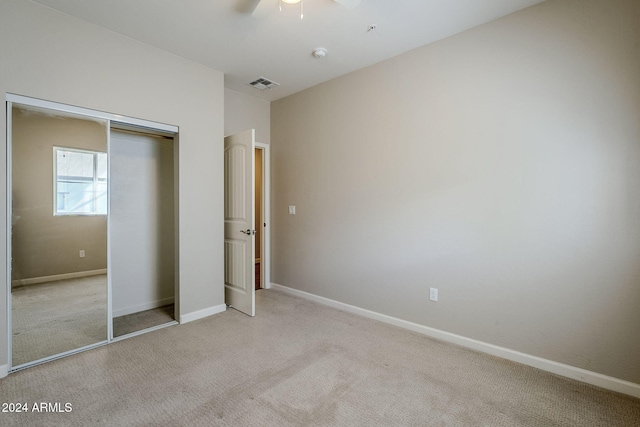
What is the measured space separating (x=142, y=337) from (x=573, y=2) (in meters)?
4.50

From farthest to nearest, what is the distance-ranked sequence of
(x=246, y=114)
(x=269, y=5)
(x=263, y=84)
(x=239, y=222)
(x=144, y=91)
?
(x=246, y=114), (x=263, y=84), (x=239, y=222), (x=144, y=91), (x=269, y=5)

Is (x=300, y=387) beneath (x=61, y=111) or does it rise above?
beneath

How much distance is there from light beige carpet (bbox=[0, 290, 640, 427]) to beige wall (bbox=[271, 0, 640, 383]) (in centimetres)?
39

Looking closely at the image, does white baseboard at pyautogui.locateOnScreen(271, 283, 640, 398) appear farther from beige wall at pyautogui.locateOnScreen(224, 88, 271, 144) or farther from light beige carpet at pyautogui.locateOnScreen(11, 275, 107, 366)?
beige wall at pyautogui.locateOnScreen(224, 88, 271, 144)

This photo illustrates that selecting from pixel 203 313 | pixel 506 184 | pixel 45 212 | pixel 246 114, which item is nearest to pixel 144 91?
pixel 45 212

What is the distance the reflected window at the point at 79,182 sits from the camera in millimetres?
2455

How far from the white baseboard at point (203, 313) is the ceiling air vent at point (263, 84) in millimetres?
2785

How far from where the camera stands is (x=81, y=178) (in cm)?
256

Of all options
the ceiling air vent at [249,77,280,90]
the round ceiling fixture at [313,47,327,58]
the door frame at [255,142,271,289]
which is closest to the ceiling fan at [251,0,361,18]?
the round ceiling fixture at [313,47,327,58]

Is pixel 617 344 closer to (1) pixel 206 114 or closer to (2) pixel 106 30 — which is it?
(1) pixel 206 114

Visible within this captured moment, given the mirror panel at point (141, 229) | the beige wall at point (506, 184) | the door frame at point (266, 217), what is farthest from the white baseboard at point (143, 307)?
the beige wall at point (506, 184)

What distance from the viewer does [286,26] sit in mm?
2516

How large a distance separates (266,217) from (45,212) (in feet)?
8.21

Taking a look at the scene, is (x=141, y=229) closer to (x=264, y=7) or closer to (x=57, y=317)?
(x=57, y=317)
